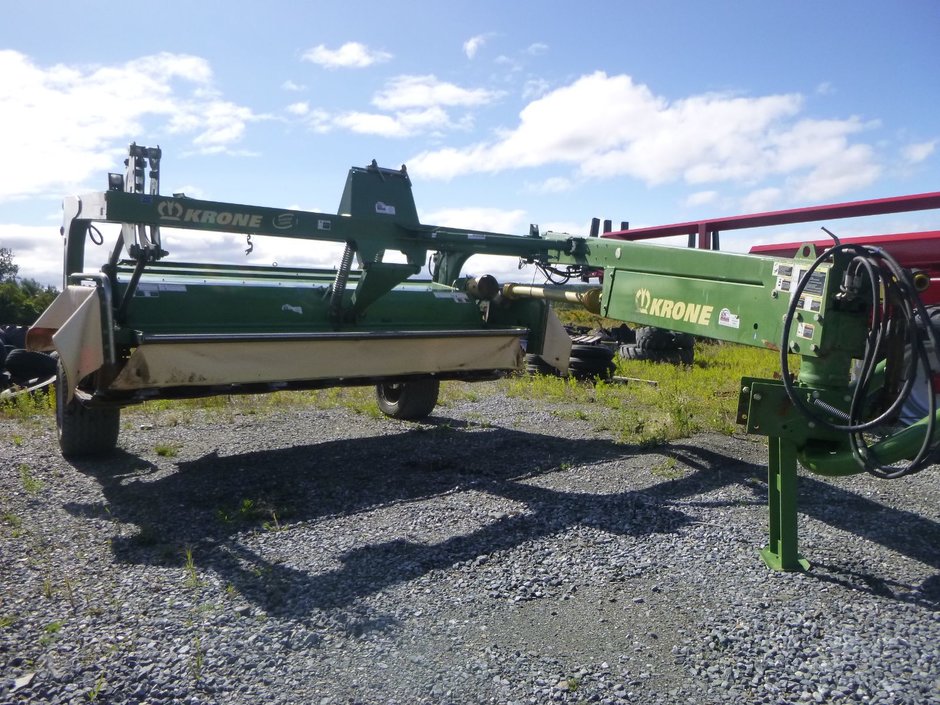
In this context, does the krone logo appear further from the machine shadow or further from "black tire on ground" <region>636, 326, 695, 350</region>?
"black tire on ground" <region>636, 326, 695, 350</region>

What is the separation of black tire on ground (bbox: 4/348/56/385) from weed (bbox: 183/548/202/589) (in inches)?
263

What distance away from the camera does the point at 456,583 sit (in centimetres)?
356

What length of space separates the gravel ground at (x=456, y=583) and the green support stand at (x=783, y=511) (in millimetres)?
89

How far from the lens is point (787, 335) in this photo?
3.48m

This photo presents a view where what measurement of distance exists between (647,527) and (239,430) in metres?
4.24

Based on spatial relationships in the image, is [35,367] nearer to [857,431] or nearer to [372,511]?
[372,511]

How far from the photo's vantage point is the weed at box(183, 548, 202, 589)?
353cm

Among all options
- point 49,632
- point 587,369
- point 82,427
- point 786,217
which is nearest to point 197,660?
point 49,632

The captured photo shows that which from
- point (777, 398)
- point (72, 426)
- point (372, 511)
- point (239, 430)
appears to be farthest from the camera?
point (239, 430)

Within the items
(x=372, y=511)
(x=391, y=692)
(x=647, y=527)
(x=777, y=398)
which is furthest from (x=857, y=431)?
(x=372, y=511)

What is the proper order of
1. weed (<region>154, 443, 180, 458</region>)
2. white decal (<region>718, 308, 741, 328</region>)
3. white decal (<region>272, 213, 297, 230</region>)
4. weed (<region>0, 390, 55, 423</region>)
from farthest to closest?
weed (<region>0, 390, 55, 423</region>), weed (<region>154, 443, 180, 458</region>), white decal (<region>272, 213, 297, 230</region>), white decal (<region>718, 308, 741, 328</region>)

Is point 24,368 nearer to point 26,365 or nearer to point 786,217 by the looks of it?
point 26,365

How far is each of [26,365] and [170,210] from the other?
566 centimetres

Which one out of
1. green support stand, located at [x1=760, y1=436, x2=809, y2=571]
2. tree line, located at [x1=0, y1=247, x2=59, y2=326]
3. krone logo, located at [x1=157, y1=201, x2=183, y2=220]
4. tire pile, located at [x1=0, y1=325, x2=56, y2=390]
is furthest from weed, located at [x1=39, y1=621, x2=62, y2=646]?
tree line, located at [x1=0, y1=247, x2=59, y2=326]
